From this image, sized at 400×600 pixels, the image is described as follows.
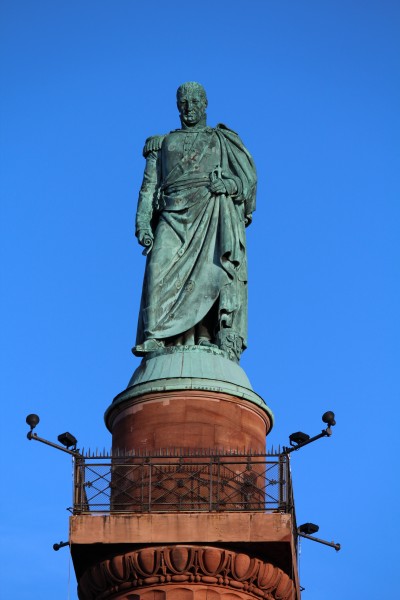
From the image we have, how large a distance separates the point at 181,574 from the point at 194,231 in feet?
Answer: 25.0

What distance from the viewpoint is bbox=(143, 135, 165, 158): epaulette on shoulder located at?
37406 mm

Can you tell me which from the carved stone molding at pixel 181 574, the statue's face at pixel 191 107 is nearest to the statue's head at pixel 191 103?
the statue's face at pixel 191 107

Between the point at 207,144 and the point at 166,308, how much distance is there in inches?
154

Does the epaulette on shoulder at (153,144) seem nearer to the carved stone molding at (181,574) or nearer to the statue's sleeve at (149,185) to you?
the statue's sleeve at (149,185)

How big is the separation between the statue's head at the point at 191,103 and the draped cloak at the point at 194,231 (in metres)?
0.32

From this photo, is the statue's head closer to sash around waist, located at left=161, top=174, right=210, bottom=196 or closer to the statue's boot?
sash around waist, located at left=161, top=174, right=210, bottom=196

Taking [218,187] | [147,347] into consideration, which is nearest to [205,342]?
[147,347]

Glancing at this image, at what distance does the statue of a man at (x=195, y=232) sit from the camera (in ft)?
115

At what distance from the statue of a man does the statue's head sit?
0.02 metres

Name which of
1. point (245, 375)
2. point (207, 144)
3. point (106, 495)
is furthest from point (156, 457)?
point (207, 144)

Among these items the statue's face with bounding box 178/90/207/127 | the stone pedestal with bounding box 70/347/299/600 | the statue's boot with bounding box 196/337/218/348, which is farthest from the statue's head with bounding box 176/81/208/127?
the stone pedestal with bounding box 70/347/299/600

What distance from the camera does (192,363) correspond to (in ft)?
111

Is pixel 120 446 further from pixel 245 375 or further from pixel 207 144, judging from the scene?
pixel 207 144

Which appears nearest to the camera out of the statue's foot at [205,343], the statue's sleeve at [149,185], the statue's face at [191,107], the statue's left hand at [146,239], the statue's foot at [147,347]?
the statue's foot at [147,347]
